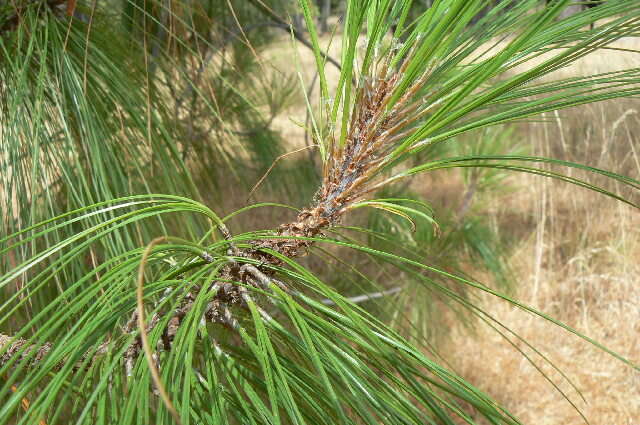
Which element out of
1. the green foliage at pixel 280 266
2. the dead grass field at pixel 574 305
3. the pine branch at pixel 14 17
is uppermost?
the pine branch at pixel 14 17

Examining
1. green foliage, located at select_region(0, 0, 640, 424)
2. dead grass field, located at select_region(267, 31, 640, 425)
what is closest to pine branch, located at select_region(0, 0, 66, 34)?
green foliage, located at select_region(0, 0, 640, 424)

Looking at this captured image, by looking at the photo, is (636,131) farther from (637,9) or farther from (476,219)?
(637,9)

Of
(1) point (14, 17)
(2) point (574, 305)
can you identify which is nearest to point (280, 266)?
(1) point (14, 17)

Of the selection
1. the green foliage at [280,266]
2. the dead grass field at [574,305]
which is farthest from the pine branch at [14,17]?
the dead grass field at [574,305]

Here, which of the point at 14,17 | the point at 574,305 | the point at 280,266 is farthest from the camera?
the point at 574,305

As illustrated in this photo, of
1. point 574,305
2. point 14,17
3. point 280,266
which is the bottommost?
point 574,305

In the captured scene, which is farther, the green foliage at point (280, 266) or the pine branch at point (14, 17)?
the pine branch at point (14, 17)

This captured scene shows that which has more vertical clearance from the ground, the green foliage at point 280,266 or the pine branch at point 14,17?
the pine branch at point 14,17

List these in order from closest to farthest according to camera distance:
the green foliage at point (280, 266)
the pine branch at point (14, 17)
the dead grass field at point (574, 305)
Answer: the green foliage at point (280, 266) < the pine branch at point (14, 17) < the dead grass field at point (574, 305)

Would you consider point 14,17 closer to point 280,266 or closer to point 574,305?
point 280,266

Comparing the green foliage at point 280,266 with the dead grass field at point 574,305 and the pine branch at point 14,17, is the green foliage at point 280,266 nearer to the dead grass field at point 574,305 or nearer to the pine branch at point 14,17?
the pine branch at point 14,17
